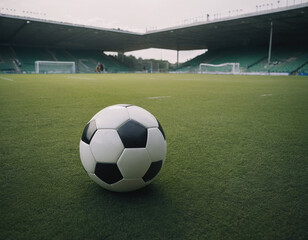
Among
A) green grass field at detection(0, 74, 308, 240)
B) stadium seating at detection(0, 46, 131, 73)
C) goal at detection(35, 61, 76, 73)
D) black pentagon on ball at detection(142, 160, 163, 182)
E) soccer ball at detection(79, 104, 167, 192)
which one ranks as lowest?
green grass field at detection(0, 74, 308, 240)

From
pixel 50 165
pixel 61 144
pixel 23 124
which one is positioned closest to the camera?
pixel 50 165

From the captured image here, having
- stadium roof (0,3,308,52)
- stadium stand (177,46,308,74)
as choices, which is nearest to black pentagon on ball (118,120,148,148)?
stadium roof (0,3,308,52)

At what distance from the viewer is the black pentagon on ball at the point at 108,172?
1595mm

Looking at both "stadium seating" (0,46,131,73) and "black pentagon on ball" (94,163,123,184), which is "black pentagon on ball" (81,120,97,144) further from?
"stadium seating" (0,46,131,73)

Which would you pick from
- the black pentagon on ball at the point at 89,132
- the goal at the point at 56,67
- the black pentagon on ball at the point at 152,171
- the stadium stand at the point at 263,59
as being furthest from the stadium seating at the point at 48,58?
the black pentagon on ball at the point at 152,171

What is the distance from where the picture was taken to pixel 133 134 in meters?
1.65

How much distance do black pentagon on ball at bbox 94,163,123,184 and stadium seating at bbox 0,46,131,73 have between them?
1652 inches

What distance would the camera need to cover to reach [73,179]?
6.18 ft

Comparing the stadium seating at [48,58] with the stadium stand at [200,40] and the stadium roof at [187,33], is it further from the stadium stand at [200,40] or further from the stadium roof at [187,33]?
the stadium roof at [187,33]

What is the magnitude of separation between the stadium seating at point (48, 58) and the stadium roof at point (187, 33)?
1399 mm

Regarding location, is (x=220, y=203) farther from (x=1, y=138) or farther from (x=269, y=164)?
(x=1, y=138)

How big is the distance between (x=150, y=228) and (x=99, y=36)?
141 ft

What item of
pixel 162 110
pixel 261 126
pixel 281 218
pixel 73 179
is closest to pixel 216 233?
pixel 281 218

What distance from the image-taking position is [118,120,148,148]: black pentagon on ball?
1.61 metres
